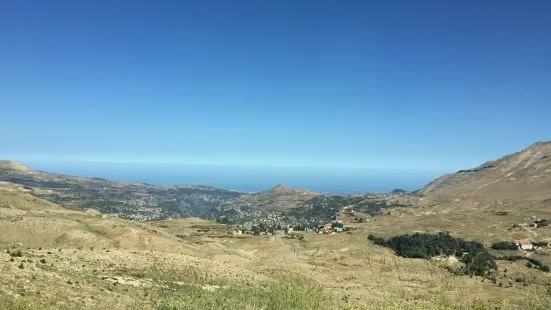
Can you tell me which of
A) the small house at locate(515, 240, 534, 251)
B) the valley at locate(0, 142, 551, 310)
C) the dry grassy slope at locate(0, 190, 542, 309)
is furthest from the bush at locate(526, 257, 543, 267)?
the dry grassy slope at locate(0, 190, 542, 309)

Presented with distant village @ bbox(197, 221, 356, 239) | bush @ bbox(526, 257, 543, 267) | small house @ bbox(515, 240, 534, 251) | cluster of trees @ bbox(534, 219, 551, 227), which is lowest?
distant village @ bbox(197, 221, 356, 239)

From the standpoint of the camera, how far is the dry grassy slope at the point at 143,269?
13.3 meters

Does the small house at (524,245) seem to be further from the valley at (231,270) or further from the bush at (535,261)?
the bush at (535,261)

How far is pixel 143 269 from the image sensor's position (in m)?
36.6

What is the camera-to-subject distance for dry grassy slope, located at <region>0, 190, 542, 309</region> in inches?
522

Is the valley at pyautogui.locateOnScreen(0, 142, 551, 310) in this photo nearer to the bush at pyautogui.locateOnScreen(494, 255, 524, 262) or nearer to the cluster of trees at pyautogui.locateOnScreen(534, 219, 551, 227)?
the cluster of trees at pyautogui.locateOnScreen(534, 219, 551, 227)

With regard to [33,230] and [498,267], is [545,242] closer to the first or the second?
[498,267]

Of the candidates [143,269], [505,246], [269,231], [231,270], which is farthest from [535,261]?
[143,269]

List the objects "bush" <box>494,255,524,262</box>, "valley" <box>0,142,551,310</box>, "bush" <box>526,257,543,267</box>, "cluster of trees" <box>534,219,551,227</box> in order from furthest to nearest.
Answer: "cluster of trees" <box>534,219,551,227</box>, "bush" <box>494,255,524,262</box>, "bush" <box>526,257,543,267</box>, "valley" <box>0,142,551,310</box>

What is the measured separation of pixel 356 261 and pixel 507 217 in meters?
98.5

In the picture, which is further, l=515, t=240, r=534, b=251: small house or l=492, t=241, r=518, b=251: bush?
l=492, t=241, r=518, b=251: bush

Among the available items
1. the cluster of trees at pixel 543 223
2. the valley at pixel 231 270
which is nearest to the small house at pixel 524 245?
the valley at pixel 231 270

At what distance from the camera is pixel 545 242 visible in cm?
9700

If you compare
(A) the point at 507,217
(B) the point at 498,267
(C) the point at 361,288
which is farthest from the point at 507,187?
(C) the point at 361,288
